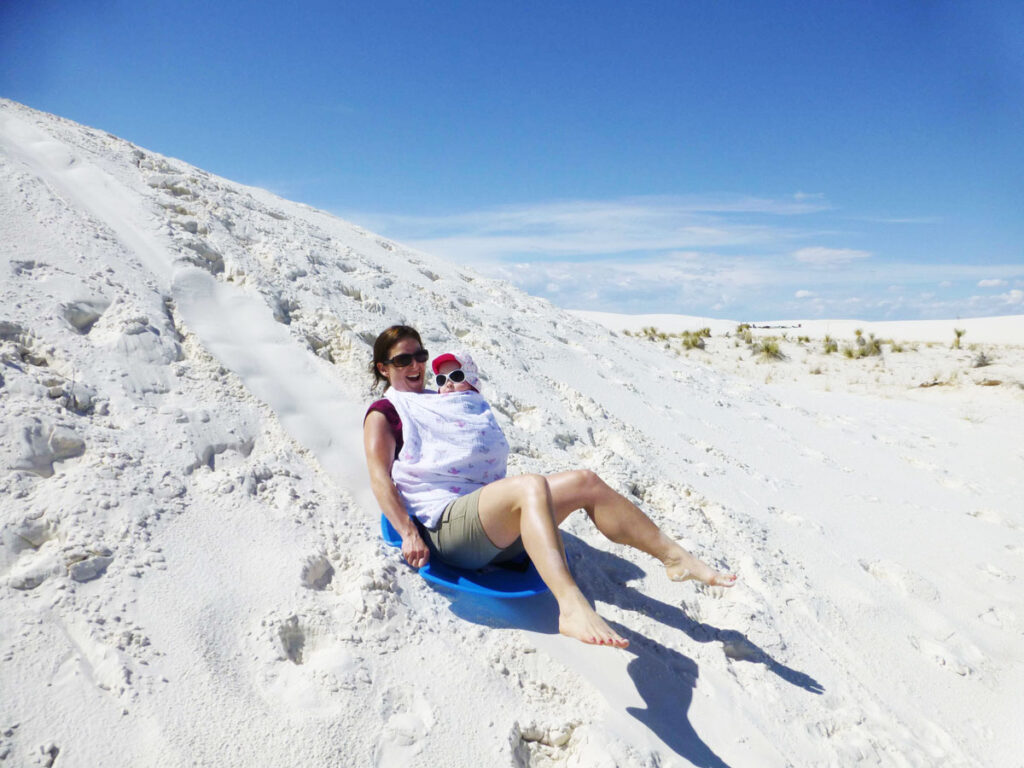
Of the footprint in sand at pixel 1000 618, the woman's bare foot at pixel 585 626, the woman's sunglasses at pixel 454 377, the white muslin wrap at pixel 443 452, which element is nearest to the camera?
the woman's bare foot at pixel 585 626

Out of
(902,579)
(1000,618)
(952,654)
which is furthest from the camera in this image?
(902,579)

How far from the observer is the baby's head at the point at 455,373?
2.79m

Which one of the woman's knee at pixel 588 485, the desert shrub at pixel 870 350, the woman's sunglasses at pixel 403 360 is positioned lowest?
the desert shrub at pixel 870 350

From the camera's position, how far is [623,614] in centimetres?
270

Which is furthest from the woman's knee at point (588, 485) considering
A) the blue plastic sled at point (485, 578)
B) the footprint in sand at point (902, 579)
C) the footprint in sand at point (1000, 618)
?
the footprint in sand at point (1000, 618)

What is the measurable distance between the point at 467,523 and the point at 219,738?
3.31 ft

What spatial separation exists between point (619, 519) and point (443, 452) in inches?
29.2

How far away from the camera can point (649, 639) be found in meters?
2.60

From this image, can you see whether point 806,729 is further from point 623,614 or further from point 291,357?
point 291,357

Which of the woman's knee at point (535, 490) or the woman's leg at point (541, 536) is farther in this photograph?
the woman's knee at point (535, 490)

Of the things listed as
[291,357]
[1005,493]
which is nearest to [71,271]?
[291,357]

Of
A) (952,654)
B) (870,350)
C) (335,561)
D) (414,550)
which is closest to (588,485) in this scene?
(414,550)

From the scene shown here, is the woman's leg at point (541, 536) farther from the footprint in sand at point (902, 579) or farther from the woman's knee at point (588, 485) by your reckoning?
the footprint in sand at point (902, 579)

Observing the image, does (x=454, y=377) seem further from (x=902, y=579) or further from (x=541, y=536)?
(x=902, y=579)
